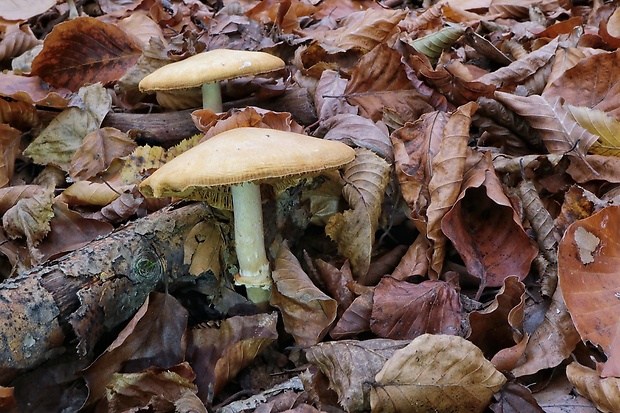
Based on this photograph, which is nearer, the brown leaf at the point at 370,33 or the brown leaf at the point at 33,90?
the brown leaf at the point at 33,90

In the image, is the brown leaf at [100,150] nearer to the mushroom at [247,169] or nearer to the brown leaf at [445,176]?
the mushroom at [247,169]

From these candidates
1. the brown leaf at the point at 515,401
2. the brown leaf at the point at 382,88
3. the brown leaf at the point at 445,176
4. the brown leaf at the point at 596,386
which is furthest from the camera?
the brown leaf at the point at 382,88

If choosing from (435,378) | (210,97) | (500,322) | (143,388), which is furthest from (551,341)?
(210,97)

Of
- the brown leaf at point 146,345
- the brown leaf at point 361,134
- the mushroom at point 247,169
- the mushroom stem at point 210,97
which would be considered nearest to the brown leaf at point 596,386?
the mushroom at point 247,169

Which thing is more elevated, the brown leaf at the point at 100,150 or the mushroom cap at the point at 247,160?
the mushroom cap at the point at 247,160

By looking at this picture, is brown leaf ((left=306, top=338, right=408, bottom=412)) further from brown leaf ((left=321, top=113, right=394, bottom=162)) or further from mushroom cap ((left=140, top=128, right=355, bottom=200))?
brown leaf ((left=321, top=113, right=394, bottom=162))

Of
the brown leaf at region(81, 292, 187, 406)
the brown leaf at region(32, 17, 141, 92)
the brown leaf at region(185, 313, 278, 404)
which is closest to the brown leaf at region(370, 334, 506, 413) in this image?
the brown leaf at region(185, 313, 278, 404)

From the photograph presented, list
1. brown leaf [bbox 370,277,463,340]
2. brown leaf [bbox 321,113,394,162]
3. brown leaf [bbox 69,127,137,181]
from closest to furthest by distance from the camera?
brown leaf [bbox 370,277,463,340] → brown leaf [bbox 321,113,394,162] → brown leaf [bbox 69,127,137,181]
